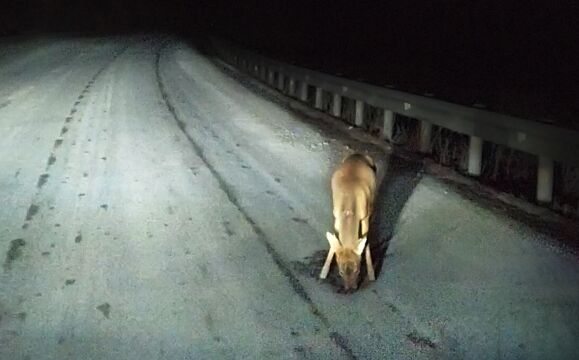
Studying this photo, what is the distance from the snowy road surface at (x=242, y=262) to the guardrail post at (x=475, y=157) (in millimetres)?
618

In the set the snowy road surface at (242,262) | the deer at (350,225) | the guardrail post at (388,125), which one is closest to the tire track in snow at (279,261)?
the snowy road surface at (242,262)

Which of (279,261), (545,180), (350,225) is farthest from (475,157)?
(350,225)

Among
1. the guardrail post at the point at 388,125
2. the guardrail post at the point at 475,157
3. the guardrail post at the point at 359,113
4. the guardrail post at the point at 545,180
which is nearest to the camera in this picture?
the guardrail post at the point at 545,180

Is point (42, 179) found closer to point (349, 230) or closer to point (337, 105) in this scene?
point (349, 230)

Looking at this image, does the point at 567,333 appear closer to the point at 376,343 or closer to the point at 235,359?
the point at 376,343

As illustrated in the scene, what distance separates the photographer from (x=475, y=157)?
987 cm

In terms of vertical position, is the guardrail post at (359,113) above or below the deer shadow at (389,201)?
above

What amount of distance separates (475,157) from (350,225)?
4390mm

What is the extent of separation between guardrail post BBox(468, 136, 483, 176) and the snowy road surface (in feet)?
2.03

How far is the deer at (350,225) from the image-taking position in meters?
5.92

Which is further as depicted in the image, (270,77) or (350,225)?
(270,77)

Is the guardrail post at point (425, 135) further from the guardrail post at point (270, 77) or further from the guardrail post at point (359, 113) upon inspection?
the guardrail post at point (270, 77)

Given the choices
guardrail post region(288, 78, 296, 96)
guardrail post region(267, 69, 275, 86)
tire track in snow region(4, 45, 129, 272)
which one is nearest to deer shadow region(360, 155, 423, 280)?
tire track in snow region(4, 45, 129, 272)

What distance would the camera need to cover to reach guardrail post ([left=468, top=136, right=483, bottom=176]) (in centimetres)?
977
